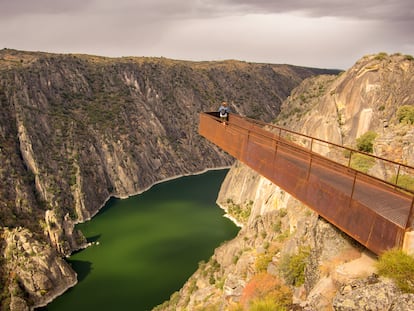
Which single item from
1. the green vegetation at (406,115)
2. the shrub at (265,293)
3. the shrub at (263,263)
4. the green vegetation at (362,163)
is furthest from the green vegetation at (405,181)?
the green vegetation at (406,115)

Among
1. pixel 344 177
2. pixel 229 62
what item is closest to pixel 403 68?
pixel 344 177

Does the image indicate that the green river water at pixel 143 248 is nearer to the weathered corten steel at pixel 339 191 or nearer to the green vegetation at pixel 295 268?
the green vegetation at pixel 295 268

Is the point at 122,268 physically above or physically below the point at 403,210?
below

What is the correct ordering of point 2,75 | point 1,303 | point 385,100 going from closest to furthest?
1. point 385,100
2. point 1,303
3. point 2,75

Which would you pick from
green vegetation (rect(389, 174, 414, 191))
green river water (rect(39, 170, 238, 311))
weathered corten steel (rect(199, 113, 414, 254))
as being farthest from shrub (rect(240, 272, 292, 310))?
green river water (rect(39, 170, 238, 311))

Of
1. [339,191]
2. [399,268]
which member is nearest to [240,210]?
[339,191]

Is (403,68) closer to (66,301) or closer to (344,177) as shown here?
(344,177)
